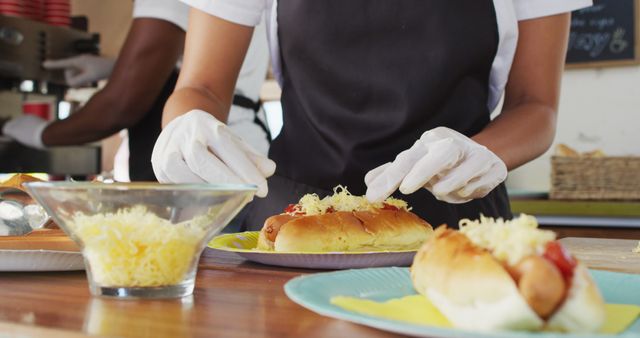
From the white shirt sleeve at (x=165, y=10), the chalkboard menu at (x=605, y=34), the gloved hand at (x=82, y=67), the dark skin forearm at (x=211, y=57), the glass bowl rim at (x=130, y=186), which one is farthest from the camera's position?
the chalkboard menu at (x=605, y=34)

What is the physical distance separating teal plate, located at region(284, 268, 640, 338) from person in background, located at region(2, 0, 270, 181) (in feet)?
5.95

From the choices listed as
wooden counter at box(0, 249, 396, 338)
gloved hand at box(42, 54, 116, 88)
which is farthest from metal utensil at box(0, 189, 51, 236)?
gloved hand at box(42, 54, 116, 88)

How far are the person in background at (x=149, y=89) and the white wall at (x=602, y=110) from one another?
5.56 ft

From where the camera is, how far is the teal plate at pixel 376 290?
0.60 metres

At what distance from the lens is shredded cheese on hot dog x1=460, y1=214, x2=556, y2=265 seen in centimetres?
64

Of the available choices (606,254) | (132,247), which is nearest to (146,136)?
(606,254)

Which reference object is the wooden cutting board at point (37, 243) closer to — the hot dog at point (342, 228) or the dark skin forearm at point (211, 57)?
the hot dog at point (342, 228)

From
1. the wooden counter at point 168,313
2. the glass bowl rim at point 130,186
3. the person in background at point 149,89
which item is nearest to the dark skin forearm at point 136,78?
the person in background at point 149,89

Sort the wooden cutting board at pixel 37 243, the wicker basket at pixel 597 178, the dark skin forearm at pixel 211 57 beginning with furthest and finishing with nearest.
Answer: the wicker basket at pixel 597 178 < the dark skin forearm at pixel 211 57 < the wooden cutting board at pixel 37 243

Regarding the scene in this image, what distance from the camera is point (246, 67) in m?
2.61

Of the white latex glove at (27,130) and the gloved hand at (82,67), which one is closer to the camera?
the white latex glove at (27,130)

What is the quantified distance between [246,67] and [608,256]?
5.24 feet

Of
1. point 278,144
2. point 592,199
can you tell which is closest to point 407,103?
point 278,144

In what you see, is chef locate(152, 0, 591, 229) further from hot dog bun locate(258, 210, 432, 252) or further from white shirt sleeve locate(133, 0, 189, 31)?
white shirt sleeve locate(133, 0, 189, 31)
